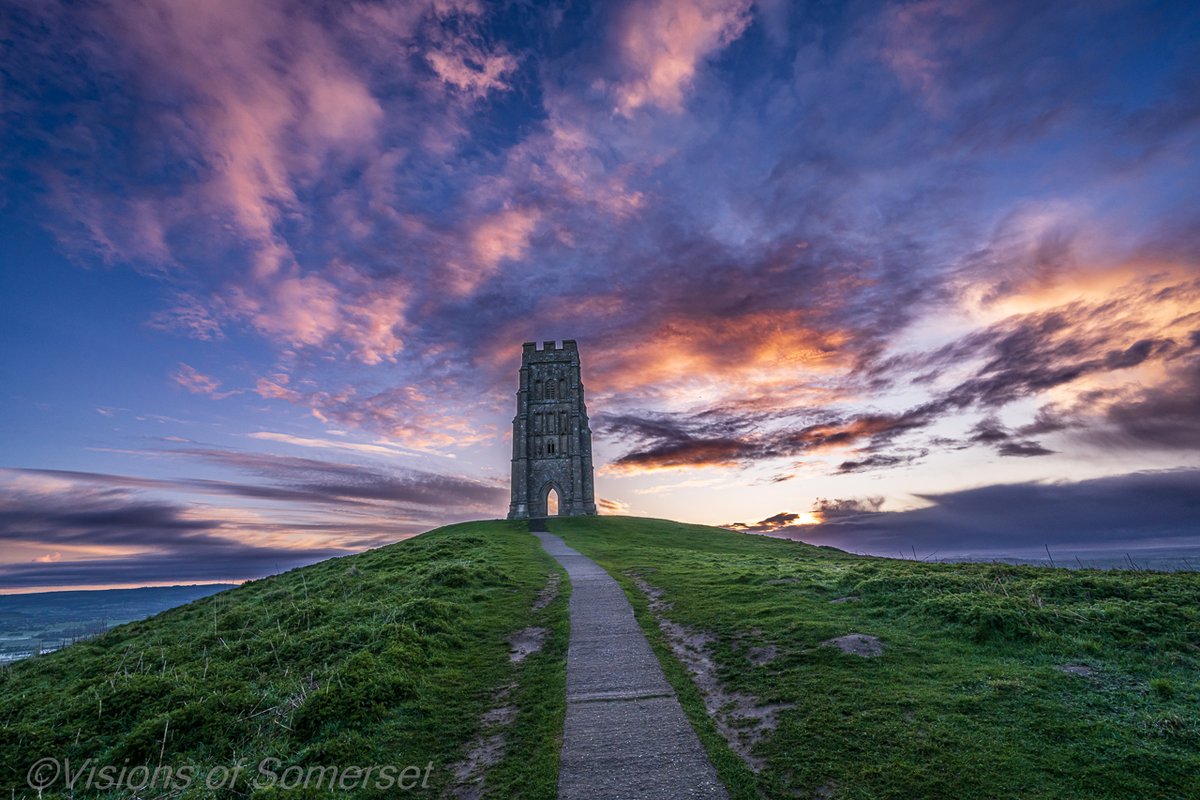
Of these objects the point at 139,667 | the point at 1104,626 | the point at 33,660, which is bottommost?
the point at 33,660

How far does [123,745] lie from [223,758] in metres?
2.64

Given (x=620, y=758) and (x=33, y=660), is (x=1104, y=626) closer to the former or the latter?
(x=620, y=758)

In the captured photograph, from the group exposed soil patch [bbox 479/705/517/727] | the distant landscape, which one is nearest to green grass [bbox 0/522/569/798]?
exposed soil patch [bbox 479/705/517/727]

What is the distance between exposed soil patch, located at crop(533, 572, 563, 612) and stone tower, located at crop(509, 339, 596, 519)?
40016mm

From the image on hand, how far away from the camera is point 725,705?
1095 cm

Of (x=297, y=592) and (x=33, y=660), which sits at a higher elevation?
(x=297, y=592)

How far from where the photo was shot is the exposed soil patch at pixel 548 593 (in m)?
20.0

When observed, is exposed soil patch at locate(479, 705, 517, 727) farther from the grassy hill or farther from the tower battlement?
the tower battlement

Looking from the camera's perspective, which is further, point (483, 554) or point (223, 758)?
point (483, 554)

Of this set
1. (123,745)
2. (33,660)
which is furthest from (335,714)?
(33,660)

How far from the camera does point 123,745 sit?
439 inches

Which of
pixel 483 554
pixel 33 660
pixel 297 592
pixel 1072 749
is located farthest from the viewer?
pixel 483 554

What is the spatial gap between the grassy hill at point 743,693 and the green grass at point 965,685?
46 millimetres
